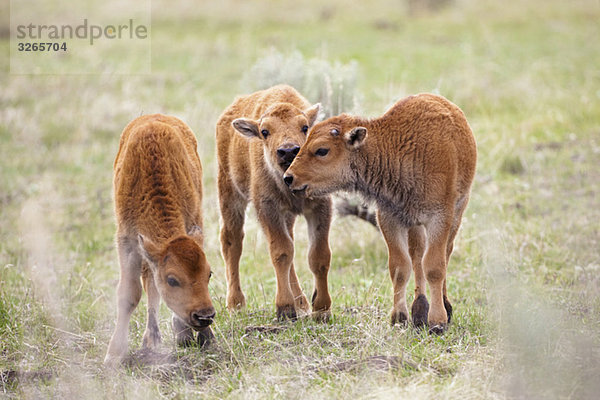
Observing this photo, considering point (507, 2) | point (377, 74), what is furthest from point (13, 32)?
point (507, 2)

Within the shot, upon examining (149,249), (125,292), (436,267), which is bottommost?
(125,292)

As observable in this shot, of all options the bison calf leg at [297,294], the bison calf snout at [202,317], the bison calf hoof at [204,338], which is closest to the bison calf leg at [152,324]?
the bison calf hoof at [204,338]

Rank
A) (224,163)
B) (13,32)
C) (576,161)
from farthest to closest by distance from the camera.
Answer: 1. (13,32)
2. (576,161)
3. (224,163)

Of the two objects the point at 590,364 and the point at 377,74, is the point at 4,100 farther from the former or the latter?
the point at 590,364

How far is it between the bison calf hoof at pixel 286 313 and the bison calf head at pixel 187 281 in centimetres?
172

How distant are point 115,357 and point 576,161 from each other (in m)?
8.72

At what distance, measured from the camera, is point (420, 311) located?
263 inches

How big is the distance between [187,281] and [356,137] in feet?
6.56

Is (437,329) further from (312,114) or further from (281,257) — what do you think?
(312,114)

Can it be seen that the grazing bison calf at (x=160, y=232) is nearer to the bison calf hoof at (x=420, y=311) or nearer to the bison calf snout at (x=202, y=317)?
the bison calf snout at (x=202, y=317)

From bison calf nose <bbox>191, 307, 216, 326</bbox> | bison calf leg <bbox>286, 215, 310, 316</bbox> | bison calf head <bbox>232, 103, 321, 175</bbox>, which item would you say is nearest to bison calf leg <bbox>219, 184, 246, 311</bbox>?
bison calf leg <bbox>286, 215, 310, 316</bbox>

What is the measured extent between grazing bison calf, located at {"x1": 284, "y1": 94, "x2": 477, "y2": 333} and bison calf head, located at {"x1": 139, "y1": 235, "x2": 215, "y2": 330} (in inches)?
50.5

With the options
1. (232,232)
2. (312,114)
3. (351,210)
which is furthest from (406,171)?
(351,210)

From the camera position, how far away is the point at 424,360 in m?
5.61
